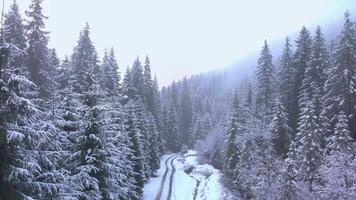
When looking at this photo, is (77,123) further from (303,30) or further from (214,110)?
(214,110)

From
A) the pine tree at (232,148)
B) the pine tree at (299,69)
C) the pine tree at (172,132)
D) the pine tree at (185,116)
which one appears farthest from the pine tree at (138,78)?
the pine tree at (185,116)

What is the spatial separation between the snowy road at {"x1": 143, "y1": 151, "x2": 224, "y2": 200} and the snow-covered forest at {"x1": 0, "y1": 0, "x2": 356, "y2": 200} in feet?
3.28

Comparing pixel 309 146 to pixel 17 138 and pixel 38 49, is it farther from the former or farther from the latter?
pixel 17 138

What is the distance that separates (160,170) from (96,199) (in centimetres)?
4783

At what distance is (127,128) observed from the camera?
4162 centimetres

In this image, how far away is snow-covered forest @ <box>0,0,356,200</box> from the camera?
43.2 feet

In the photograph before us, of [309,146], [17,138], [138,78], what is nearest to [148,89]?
[138,78]

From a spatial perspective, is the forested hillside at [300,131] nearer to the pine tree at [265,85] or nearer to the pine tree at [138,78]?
the pine tree at [265,85]

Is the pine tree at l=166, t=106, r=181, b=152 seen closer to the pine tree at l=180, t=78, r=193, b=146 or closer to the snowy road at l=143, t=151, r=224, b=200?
the pine tree at l=180, t=78, r=193, b=146

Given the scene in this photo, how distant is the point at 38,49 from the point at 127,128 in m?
12.9

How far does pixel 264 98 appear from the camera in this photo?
58312 millimetres

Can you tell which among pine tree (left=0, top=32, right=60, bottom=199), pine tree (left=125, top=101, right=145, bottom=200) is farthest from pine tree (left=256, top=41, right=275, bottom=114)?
pine tree (left=0, top=32, right=60, bottom=199)

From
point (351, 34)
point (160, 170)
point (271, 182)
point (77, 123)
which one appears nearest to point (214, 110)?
point (160, 170)

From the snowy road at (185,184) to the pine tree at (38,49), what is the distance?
2100 cm
